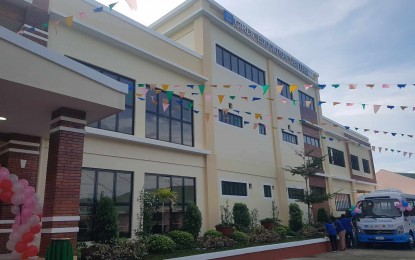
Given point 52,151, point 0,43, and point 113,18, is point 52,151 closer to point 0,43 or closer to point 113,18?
point 0,43

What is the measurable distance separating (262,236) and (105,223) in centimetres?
736

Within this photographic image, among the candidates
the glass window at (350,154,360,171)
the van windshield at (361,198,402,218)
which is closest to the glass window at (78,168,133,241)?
the van windshield at (361,198,402,218)

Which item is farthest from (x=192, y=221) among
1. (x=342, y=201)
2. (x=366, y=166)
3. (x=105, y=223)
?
(x=366, y=166)

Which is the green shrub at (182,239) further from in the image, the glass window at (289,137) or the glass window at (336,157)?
the glass window at (336,157)

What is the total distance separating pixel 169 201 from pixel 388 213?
Result: 421 inches

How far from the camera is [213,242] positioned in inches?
527

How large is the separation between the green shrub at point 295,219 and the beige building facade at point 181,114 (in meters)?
0.60

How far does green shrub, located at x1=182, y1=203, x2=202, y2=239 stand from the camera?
46.4 ft

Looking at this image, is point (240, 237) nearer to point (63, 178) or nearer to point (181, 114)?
point (181, 114)

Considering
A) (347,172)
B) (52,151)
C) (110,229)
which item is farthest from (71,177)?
(347,172)

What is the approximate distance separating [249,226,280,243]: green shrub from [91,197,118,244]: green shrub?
6470 mm

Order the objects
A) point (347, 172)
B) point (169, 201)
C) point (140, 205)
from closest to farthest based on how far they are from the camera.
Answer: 1. point (140, 205)
2. point (169, 201)
3. point (347, 172)

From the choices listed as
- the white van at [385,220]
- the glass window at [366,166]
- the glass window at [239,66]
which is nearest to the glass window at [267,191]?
the white van at [385,220]

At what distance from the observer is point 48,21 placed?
11578 mm
